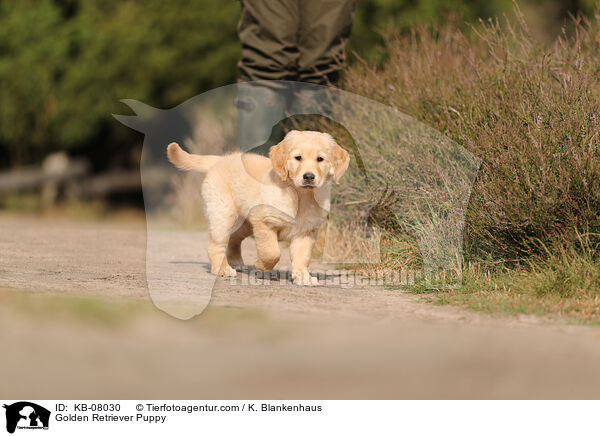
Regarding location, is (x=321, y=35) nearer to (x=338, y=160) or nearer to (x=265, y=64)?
(x=265, y=64)

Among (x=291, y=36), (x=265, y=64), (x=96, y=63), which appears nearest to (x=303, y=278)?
Result: (x=265, y=64)

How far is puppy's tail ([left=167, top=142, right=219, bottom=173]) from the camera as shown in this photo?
6.34m

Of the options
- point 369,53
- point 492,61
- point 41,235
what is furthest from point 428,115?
point 369,53

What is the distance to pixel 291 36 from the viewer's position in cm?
812

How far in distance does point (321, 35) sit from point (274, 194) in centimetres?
276

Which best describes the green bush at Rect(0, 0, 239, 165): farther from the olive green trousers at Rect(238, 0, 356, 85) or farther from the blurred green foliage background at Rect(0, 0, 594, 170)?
the olive green trousers at Rect(238, 0, 356, 85)

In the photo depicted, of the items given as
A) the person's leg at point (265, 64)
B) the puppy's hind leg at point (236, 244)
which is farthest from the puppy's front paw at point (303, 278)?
the person's leg at point (265, 64)

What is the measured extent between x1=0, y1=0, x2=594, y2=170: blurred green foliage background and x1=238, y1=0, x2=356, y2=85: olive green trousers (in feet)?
28.8

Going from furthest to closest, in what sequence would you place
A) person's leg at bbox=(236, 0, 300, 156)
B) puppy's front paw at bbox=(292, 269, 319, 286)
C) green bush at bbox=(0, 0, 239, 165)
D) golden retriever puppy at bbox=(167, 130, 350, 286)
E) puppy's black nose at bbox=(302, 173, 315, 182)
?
green bush at bbox=(0, 0, 239, 165), person's leg at bbox=(236, 0, 300, 156), puppy's front paw at bbox=(292, 269, 319, 286), golden retriever puppy at bbox=(167, 130, 350, 286), puppy's black nose at bbox=(302, 173, 315, 182)

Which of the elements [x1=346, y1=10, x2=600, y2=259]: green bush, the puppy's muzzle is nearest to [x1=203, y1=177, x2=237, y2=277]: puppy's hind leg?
the puppy's muzzle

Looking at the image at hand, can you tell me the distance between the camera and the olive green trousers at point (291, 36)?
8.06 m

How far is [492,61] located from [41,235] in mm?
4847

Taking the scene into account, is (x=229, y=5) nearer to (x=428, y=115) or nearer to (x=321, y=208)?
(x=428, y=115)

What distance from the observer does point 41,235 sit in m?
8.62
